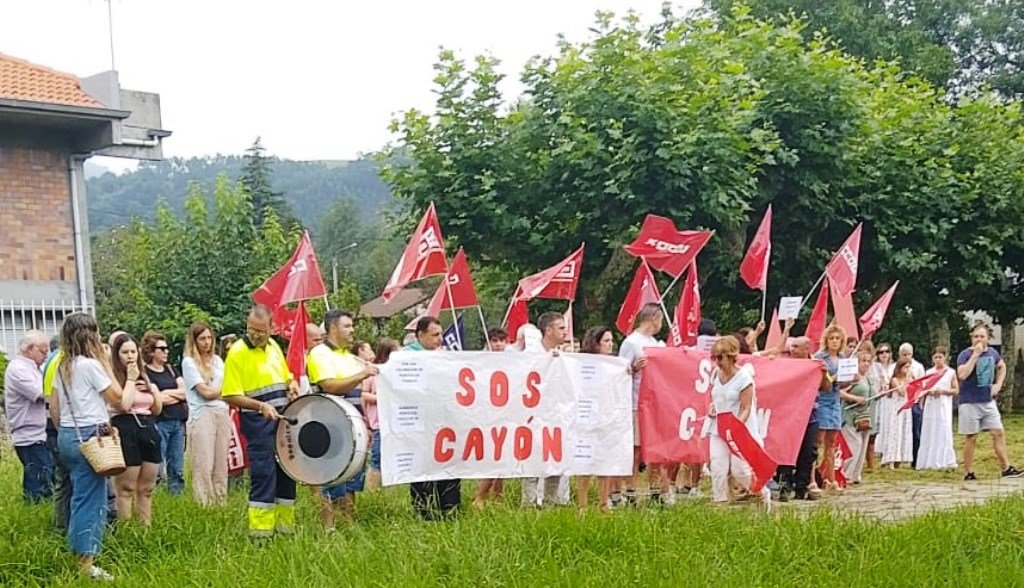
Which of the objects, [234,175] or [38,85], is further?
[234,175]

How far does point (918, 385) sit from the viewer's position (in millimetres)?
15734

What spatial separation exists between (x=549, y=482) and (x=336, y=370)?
92.8 inches

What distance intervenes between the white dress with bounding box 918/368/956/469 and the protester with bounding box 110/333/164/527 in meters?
10.2

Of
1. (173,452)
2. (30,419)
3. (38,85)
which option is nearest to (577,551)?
(173,452)

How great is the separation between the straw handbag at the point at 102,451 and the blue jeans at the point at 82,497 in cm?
7

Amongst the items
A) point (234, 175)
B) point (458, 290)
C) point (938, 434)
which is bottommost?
point (938, 434)

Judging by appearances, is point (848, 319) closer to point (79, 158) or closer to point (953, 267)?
point (953, 267)

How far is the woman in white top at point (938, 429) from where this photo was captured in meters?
15.3

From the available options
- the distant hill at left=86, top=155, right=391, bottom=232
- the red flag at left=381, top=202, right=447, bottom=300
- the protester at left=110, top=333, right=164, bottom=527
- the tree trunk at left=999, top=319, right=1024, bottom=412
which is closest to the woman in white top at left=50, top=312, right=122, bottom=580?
the protester at left=110, top=333, right=164, bottom=527

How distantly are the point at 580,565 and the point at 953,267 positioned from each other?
718 inches

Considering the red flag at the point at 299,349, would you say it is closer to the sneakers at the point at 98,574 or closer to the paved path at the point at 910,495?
the sneakers at the point at 98,574

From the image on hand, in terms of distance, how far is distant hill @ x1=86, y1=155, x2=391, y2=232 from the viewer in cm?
16262

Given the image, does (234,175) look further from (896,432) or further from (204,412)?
(204,412)

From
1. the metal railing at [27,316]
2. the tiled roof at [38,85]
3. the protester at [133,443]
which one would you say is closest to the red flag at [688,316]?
the protester at [133,443]
